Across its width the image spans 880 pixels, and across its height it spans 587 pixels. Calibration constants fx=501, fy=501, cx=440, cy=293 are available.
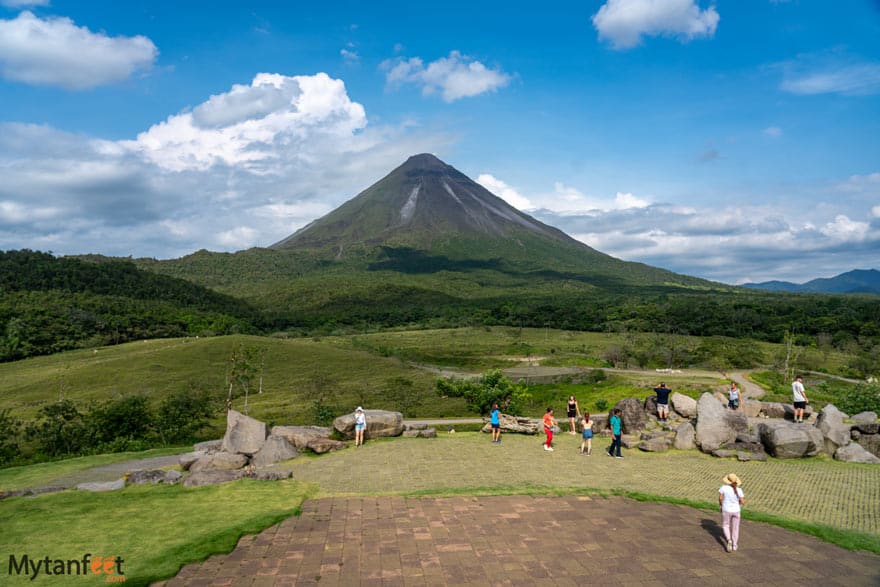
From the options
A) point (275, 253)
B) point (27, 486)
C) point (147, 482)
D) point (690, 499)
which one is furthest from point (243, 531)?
point (275, 253)

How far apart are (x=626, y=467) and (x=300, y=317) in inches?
4175

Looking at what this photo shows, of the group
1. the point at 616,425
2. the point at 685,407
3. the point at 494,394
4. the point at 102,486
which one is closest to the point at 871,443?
the point at 685,407

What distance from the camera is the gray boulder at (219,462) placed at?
13695 millimetres

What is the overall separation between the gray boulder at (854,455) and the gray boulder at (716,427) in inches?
91.2

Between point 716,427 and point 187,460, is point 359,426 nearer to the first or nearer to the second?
point 187,460

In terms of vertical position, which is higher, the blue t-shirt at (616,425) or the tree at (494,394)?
the blue t-shirt at (616,425)

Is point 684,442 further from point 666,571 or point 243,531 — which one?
point 243,531

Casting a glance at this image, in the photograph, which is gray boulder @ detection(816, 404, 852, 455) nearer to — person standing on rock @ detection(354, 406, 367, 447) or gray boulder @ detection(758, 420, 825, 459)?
gray boulder @ detection(758, 420, 825, 459)

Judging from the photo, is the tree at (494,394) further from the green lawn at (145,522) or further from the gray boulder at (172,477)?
the gray boulder at (172,477)

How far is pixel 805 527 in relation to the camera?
914 cm

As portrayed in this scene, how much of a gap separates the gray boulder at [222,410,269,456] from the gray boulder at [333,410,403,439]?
246 centimetres

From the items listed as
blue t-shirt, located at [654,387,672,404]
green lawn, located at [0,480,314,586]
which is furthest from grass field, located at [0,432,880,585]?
blue t-shirt, located at [654,387,672,404]

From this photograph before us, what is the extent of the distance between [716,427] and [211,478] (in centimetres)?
1435

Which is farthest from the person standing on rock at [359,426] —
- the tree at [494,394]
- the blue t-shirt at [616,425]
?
the tree at [494,394]
